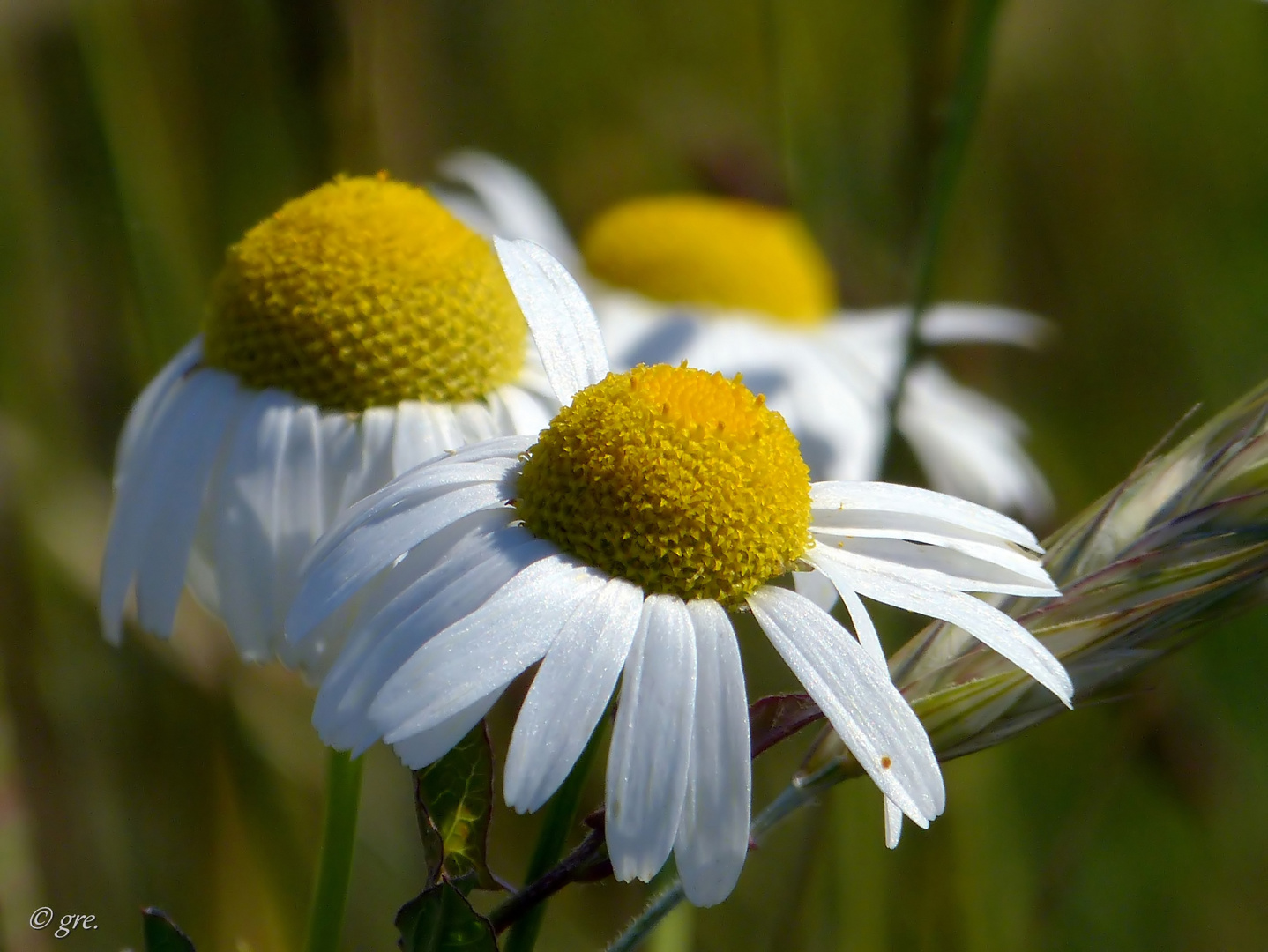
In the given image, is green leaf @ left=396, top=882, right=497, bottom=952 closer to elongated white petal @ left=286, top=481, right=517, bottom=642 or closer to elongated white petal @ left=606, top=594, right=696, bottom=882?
elongated white petal @ left=606, top=594, right=696, bottom=882

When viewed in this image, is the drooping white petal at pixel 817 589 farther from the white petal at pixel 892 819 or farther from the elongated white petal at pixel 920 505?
the white petal at pixel 892 819

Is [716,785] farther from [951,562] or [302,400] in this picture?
[302,400]

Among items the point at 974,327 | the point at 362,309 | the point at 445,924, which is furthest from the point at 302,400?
the point at 974,327

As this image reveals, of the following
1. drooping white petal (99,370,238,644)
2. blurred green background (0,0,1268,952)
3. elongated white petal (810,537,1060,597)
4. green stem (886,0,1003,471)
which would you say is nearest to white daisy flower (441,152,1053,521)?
blurred green background (0,0,1268,952)

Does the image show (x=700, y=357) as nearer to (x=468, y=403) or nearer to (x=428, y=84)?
(x=468, y=403)

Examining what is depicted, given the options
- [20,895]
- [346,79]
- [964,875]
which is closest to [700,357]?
[346,79]

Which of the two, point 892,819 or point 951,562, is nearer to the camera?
point 892,819

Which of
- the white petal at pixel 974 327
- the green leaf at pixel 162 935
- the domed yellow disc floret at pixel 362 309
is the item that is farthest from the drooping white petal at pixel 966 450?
the green leaf at pixel 162 935
